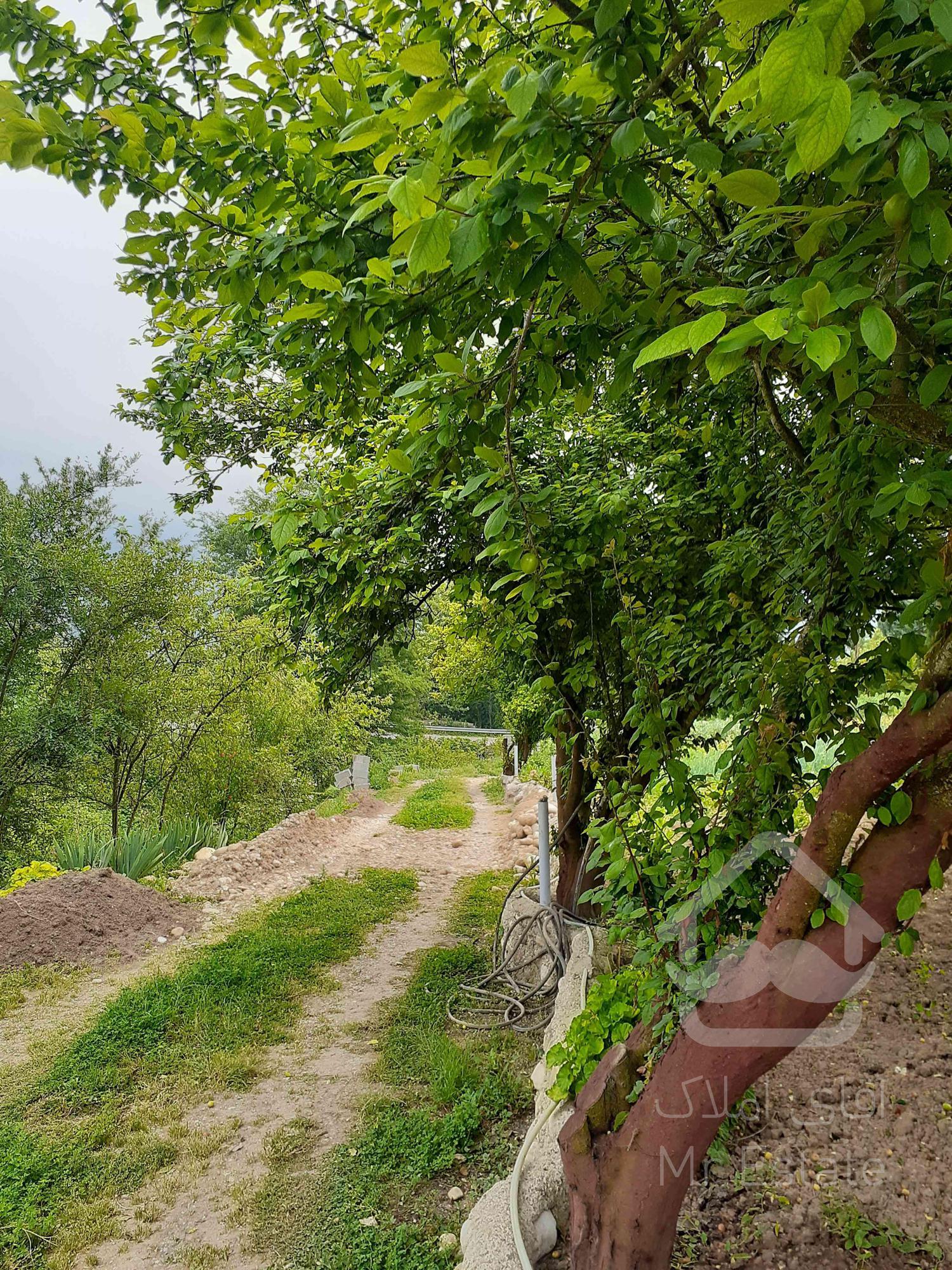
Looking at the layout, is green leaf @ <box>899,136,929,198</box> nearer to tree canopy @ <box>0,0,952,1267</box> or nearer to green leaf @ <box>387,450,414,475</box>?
tree canopy @ <box>0,0,952,1267</box>

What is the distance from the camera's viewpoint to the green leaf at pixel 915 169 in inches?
30.2

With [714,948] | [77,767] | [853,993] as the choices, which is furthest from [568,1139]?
[77,767]

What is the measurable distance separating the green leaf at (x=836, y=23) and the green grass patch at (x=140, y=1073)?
4.22m

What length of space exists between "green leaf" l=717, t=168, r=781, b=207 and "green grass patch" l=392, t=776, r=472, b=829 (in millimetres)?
12138

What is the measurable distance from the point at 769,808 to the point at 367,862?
845cm

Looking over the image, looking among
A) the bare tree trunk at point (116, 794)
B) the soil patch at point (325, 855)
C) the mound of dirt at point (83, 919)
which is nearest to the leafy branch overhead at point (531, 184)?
the mound of dirt at point (83, 919)

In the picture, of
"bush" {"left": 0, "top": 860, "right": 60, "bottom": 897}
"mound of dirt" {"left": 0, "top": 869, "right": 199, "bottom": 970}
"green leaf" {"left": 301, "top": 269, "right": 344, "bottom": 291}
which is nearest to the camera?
"green leaf" {"left": 301, "top": 269, "right": 344, "bottom": 291}

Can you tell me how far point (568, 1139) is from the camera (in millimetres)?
2143

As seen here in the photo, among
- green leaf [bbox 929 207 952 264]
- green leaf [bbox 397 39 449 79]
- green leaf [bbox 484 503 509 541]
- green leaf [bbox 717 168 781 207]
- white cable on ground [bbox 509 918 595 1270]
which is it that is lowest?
white cable on ground [bbox 509 918 595 1270]

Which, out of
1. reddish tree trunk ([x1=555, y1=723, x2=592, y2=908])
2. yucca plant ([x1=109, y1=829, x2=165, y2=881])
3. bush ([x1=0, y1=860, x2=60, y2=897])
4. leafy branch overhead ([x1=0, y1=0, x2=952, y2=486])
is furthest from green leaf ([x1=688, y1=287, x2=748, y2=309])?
yucca plant ([x1=109, y1=829, x2=165, y2=881])

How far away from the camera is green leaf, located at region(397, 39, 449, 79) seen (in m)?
0.84

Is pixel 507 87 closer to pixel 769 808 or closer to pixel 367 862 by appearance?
pixel 769 808

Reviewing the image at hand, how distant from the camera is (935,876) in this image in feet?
5.08

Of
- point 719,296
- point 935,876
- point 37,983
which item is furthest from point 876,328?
point 37,983
